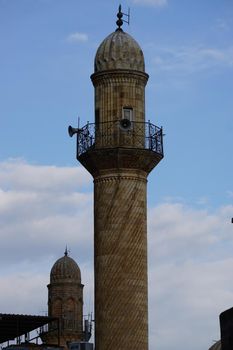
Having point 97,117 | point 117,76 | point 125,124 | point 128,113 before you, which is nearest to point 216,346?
point 125,124

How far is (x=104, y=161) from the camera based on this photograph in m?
45.4

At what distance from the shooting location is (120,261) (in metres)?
44.2

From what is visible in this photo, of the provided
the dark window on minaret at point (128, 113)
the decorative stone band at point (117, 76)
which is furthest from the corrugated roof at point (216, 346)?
the decorative stone band at point (117, 76)

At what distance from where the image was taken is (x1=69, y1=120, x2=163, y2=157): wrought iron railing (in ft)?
150

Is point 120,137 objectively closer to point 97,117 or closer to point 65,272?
point 97,117

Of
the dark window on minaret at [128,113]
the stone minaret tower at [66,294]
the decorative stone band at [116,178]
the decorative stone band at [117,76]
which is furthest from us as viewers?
the stone minaret tower at [66,294]

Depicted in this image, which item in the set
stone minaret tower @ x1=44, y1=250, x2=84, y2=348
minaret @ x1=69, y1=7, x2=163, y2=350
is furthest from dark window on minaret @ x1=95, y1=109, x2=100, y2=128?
stone minaret tower @ x1=44, y1=250, x2=84, y2=348

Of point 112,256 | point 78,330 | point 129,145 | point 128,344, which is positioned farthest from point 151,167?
point 78,330

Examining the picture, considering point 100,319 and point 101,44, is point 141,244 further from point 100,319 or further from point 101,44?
point 101,44

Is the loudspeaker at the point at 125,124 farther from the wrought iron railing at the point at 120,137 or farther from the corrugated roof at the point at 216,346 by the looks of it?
the corrugated roof at the point at 216,346

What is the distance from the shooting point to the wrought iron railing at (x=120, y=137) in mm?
→ 45656

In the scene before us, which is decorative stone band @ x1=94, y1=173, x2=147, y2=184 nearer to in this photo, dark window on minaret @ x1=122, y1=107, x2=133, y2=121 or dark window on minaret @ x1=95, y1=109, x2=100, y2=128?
dark window on minaret @ x1=95, y1=109, x2=100, y2=128

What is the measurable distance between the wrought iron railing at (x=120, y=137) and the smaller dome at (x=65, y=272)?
101 ft

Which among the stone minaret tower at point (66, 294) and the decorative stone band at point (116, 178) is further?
the stone minaret tower at point (66, 294)
